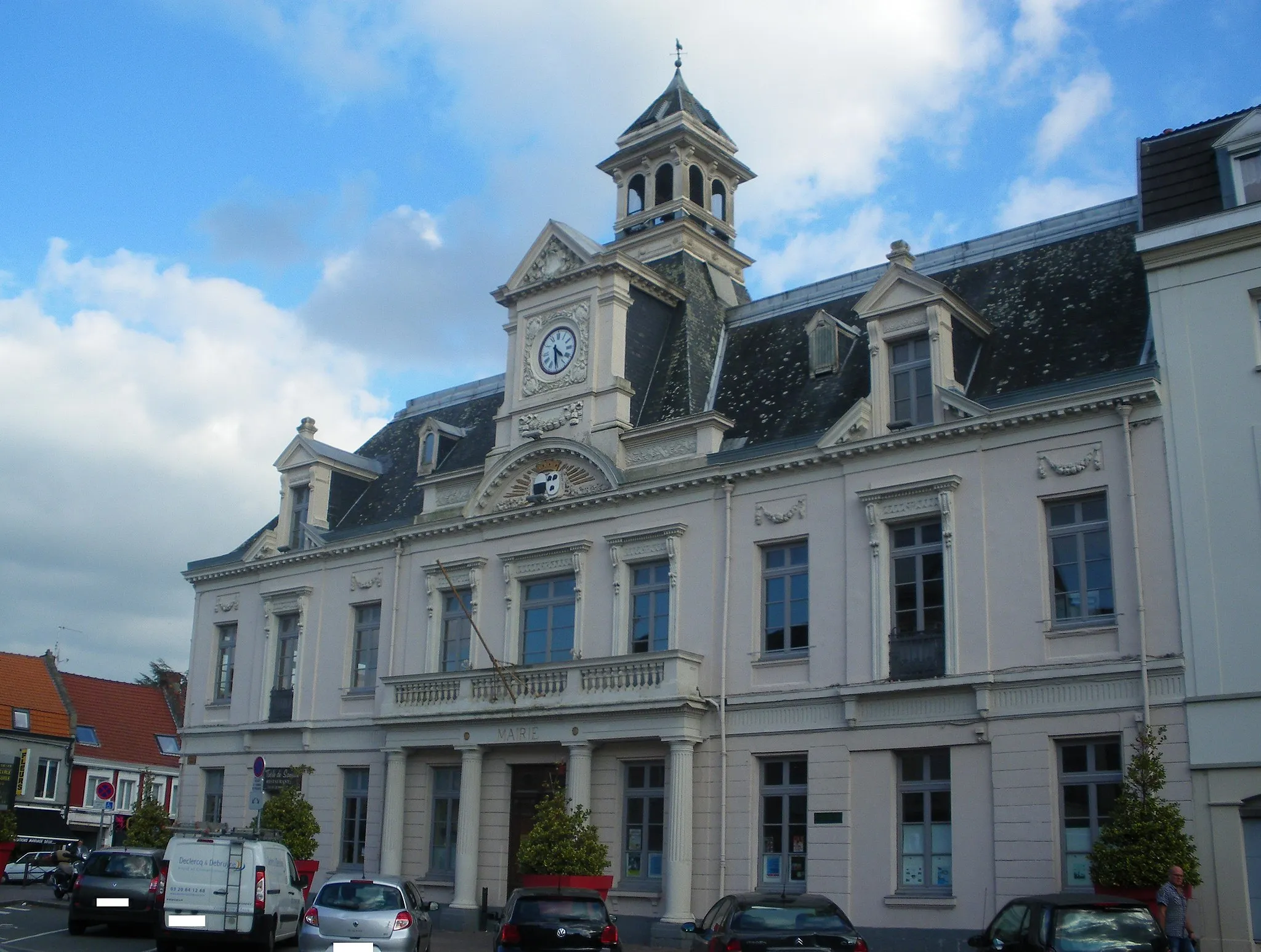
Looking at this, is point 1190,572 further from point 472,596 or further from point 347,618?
point 347,618

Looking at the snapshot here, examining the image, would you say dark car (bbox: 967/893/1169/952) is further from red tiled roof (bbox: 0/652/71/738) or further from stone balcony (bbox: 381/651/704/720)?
red tiled roof (bbox: 0/652/71/738)

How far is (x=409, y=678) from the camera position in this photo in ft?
99.0

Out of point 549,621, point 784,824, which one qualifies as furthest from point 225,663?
point 784,824

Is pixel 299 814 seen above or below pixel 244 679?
below


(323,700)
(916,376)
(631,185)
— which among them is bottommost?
(323,700)

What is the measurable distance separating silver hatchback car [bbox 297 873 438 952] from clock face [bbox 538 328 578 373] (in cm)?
1421

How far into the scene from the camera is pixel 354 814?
32500 millimetres

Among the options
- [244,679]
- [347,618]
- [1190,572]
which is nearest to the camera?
[1190,572]

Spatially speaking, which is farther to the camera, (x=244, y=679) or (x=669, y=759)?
(x=244, y=679)

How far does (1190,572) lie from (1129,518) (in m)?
1.31

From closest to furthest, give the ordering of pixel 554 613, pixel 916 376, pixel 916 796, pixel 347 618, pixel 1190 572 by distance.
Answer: pixel 1190 572, pixel 916 796, pixel 916 376, pixel 554 613, pixel 347 618

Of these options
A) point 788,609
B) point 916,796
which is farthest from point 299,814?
point 916,796

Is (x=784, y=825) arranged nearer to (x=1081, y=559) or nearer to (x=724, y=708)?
(x=724, y=708)

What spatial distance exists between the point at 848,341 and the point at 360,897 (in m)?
15.2
